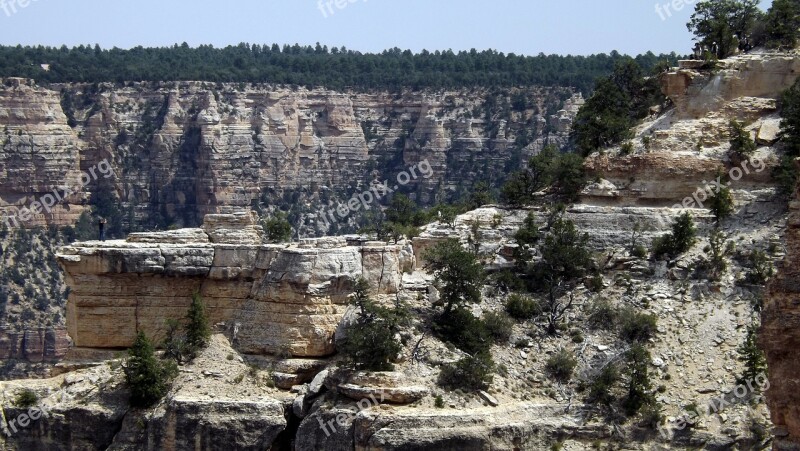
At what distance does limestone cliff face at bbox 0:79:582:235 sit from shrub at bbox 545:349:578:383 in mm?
60967

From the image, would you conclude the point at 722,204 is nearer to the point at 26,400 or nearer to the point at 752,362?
the point at 752,362

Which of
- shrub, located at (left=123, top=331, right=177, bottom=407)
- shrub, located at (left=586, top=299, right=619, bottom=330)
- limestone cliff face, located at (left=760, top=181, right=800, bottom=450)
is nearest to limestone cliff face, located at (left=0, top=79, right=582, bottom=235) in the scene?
shrub, located at (left=586, top=299, right=619, bottom=330)

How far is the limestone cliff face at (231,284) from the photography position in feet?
181

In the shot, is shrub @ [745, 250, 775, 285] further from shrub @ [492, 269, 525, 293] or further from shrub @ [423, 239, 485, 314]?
shrub @ [423, 239, 485, 314]

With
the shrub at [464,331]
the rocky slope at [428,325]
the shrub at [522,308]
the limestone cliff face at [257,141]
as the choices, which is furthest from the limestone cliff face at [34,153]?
the shrub at [464,331]

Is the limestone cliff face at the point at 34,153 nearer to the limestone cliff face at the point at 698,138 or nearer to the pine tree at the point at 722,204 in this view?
the limestone cliff face at the point at 698,138

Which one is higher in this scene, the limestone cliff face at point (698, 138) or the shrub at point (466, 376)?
the limestone cliff face at point (698, 138)

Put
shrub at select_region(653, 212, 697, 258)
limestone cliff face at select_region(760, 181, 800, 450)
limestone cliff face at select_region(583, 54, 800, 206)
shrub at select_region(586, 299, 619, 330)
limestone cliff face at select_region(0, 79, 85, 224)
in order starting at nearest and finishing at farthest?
limestone cliff face at select_region(760, 181, 800, 450) → shrub at select_region(586, 299, 619, 330) → shrub at select_region(653, 212, 697, 258) → limestone cliff face at select_region(583, 54, 800, 206) → limestone cliff face at select_region(0, 79, 85, 224)

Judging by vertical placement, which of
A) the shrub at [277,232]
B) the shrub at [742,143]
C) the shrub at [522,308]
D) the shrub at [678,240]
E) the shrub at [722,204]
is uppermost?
the shrub at [742,143]

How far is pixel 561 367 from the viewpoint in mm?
54406

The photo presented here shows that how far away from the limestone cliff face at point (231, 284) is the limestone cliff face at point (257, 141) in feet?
193

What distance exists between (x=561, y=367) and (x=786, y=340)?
2288cm

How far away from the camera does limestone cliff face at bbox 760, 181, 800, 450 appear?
3155 centimetres

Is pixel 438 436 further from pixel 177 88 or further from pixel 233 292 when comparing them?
pixel 177 88
